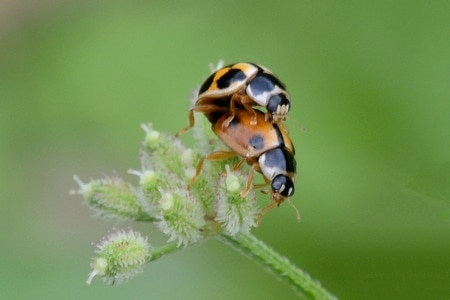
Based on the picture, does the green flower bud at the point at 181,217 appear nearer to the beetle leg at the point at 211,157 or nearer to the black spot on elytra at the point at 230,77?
the beetle leg at the point at 211,157

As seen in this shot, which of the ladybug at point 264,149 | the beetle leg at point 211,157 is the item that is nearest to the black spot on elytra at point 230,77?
the ladybug at point 264,149

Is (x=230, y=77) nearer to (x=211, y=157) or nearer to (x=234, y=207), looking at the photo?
(x=211, y=157)

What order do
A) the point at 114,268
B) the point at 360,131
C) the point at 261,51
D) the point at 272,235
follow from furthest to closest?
the point at 261,51 < the point at 360,131 < the point at 272,235 < the point at 114,268

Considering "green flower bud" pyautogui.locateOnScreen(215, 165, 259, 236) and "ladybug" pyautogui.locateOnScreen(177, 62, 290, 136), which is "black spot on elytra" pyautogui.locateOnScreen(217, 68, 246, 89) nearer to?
"ladybug" pyautogui.locateOnScreen(177, 62, 290, 136)

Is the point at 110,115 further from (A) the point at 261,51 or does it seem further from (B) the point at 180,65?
(A) the point at 261,51

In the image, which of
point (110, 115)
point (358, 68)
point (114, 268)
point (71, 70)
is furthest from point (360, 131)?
point (114, 268)

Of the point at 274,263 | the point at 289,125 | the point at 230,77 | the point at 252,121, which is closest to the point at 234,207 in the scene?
the point at 252,121

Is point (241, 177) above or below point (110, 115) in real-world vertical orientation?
below

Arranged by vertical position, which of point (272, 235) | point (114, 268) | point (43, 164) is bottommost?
point (114, 268)
